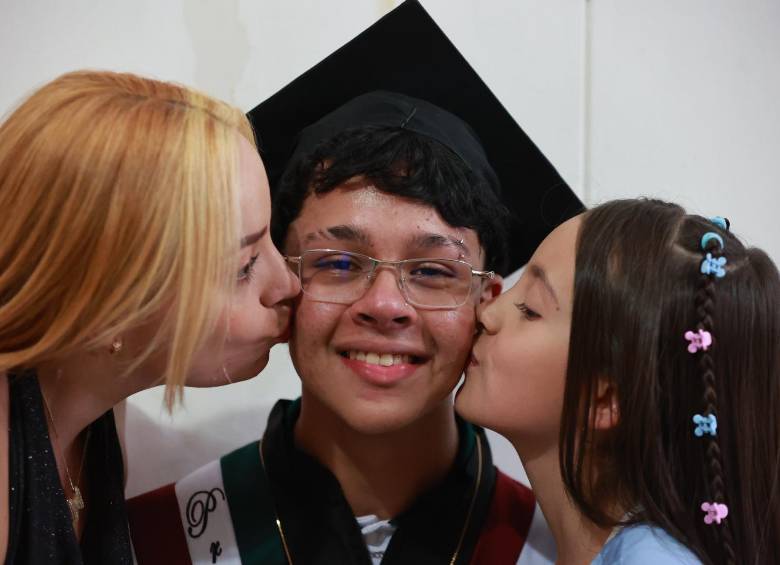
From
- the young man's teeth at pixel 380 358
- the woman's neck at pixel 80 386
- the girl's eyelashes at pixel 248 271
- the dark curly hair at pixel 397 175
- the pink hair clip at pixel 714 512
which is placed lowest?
the pink hair clip at pixel 714 512

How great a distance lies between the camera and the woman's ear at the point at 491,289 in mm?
1556

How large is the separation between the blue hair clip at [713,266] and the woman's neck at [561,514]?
398 mm

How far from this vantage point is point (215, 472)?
1.70 metres

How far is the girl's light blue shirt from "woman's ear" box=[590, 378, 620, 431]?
16cm

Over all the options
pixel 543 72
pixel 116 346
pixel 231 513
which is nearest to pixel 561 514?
pixel 231 513

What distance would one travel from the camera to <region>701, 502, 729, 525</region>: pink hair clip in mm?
1237

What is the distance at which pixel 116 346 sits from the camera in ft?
3.85

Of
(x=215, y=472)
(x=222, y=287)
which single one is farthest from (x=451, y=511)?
(x=222, y=287)

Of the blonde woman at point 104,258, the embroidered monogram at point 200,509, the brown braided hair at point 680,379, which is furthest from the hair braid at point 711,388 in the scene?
the embroidered monogram at point 200,509

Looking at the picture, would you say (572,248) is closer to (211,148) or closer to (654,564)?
(654,564)

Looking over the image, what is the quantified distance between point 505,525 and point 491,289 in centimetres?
48

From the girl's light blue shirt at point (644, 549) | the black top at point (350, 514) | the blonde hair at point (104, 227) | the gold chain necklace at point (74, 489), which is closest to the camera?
the blonde hair at point (104, 227)

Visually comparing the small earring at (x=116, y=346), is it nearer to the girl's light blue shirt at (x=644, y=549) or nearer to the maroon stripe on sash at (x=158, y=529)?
the maroon stripe on sash at (x=158, y=529)

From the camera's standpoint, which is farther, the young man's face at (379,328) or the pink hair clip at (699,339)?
the young man's face at (379,328)
